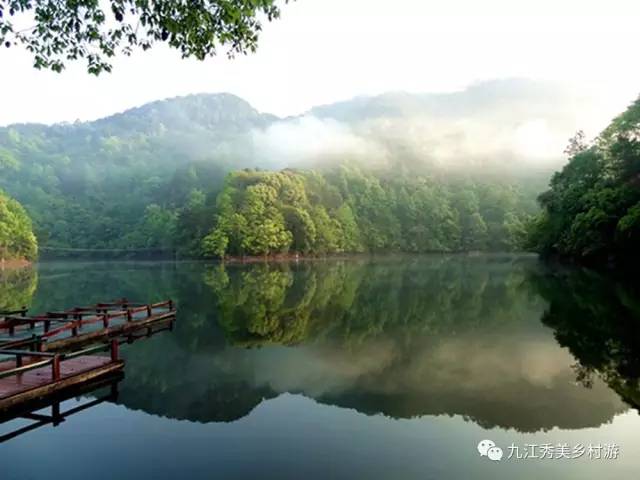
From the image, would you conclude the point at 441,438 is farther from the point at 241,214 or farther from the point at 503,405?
the point at 241,214

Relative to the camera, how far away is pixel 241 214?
282 feet

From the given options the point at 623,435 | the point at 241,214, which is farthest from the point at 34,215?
the point at 623,435

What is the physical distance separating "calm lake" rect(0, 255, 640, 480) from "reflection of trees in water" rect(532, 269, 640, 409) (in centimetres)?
9

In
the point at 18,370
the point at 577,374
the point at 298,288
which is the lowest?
the point at 298,288

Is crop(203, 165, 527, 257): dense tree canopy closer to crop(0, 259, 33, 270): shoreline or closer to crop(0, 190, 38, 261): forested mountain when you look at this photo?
crop(0, 190, 38, 261): forested mountain

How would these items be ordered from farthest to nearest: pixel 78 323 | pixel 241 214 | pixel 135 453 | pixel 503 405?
pixel 241 214 < pixel 78 323 < pixel 503 405 < pixel 135 453

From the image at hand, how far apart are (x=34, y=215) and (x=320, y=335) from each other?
120 metres

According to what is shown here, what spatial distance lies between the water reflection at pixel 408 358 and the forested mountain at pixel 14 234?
5951cm

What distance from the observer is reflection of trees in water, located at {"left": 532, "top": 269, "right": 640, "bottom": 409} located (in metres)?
12.3

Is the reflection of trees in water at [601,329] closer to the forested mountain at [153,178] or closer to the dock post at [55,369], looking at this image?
the dock post at [55,369]

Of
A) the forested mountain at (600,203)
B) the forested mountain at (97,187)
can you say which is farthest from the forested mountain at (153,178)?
the forested mountain at (600,203)

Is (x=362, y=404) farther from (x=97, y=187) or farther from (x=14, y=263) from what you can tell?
(x=97, y=187)

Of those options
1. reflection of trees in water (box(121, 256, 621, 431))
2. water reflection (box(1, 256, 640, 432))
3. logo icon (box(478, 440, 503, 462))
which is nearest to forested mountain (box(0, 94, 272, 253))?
water reflection (box(1, 256, 640, 432))

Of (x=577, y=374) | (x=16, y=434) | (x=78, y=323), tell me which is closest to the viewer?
(x=16, y=434)
